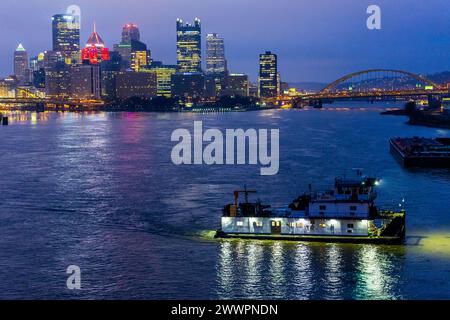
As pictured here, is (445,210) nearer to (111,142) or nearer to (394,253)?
(394,253)

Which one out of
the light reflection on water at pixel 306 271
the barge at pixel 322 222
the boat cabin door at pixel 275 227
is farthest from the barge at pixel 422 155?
the light reflection on water at pixel 306 271

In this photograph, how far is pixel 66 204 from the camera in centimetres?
1900

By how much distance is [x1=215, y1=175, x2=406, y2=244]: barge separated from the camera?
14.5 metres

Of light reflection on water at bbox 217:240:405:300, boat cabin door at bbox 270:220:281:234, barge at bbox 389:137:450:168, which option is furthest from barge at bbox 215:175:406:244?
barge at bbox 389:137:450:168

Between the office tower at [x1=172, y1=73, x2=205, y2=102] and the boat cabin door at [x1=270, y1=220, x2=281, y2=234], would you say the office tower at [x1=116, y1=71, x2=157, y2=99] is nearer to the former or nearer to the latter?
the office tower at [x1=172, y1=73, x2=205, y2=102]

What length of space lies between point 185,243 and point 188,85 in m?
125

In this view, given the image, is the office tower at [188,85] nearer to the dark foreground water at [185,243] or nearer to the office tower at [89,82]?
the office tower at [89,82]

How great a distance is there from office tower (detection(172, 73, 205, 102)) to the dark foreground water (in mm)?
110977

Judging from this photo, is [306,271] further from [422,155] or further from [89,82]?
[89,82]

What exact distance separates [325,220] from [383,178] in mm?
10069

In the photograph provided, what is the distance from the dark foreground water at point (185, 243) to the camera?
11.7 meters
